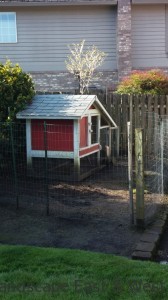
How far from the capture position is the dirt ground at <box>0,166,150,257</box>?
5.38 metres

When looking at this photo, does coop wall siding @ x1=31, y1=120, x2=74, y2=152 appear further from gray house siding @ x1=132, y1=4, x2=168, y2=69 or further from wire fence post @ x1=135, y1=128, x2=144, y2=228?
gray house siding @ x1=132, y1=4, x2=168, y2=69

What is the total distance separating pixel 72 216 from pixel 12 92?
3497mm

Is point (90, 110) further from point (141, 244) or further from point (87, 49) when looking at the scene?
point (87, 49)

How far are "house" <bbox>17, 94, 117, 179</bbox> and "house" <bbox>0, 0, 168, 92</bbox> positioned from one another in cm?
851

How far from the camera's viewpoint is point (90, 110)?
9203 millimetres

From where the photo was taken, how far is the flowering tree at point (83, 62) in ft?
53.7

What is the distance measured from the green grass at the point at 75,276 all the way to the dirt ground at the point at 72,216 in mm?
606

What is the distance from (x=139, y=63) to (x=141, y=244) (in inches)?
534

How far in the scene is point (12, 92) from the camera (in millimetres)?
8883

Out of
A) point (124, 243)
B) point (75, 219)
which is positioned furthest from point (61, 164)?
point (124, 243)

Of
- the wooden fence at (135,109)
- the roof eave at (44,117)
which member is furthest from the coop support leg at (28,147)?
the wooden fence at (135,109)

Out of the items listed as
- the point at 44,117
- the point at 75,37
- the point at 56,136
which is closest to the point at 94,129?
the point at 56,136

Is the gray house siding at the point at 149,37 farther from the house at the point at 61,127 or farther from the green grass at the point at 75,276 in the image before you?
the green grass at the point at 75,276

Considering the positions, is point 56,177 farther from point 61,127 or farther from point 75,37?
point 75,37
